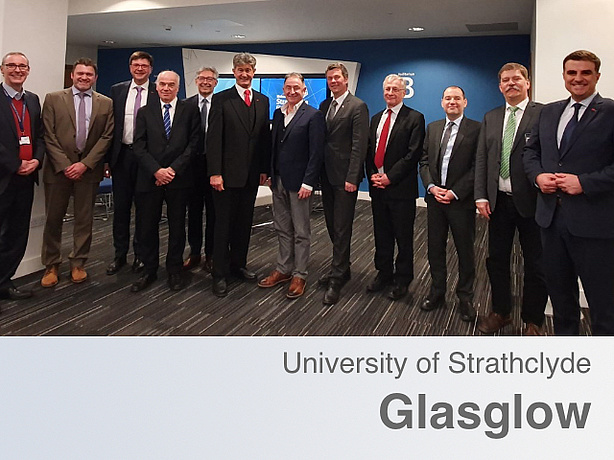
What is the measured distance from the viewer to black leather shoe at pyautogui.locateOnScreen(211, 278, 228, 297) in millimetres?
3494

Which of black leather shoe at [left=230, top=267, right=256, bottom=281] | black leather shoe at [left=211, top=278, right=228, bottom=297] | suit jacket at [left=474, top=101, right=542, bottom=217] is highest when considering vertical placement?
suit jacket at [left=474, top=101, right=542, bottom=217]

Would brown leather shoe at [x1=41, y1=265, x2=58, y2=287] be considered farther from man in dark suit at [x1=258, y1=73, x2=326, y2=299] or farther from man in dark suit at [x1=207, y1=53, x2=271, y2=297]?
man in dark suit at [x1=258, y1=73, x2=326, y2=299]

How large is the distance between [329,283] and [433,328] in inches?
33.4

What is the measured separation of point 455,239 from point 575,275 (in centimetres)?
85

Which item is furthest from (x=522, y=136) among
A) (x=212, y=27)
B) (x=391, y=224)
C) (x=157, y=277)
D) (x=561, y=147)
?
(x=212, y=27)

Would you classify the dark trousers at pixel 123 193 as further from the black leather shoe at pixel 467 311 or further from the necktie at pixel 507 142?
the necktie at pixel 507 142

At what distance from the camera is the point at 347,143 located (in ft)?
11.0

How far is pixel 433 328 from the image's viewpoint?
300 centimetres

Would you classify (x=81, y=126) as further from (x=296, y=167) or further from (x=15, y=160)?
(x=296, y=167)

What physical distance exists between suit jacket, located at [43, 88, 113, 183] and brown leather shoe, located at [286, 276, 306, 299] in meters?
1.61

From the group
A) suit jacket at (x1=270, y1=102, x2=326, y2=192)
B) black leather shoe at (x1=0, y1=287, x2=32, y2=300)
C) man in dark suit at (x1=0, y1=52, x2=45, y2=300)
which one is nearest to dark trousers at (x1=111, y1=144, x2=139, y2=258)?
man in dark suit at (x1=0, y1=52, x2=45, y2=300)

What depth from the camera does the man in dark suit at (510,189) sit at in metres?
2.63

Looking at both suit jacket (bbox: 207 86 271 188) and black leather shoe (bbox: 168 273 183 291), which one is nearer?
suit jacket (bbox: 207 86 271 188)

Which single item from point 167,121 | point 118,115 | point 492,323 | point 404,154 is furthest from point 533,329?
point 118,115
